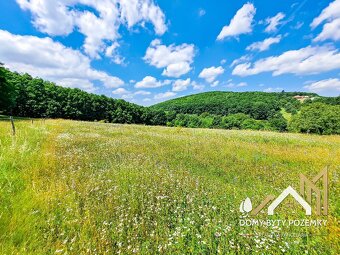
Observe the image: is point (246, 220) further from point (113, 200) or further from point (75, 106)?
point (75, 106)

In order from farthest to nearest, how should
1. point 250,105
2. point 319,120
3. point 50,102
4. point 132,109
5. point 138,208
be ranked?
point 250,105 < point 132,109 < point 50,102 < point 319,120 < point 138,208

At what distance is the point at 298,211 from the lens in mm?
3953

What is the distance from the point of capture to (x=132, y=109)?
302 ft

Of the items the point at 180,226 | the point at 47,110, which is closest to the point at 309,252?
the point at 180,226

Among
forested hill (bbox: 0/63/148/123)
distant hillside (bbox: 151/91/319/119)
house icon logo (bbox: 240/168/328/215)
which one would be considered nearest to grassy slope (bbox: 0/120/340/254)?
house icon logo (bbox: 240/168/328/215)

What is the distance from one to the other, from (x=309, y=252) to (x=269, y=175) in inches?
142

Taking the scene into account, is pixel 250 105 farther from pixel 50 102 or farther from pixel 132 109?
pixel 50 102

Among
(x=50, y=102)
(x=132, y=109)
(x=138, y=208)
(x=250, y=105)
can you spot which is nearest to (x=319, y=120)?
(x=138, y=208)

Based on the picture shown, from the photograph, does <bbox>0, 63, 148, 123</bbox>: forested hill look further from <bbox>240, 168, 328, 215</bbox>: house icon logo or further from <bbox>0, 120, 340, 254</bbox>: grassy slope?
<bbox>240, 168, 328, 215</bbox>: house icon logo

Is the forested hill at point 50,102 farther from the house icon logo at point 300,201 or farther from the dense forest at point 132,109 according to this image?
the house icon logo at point 300,201

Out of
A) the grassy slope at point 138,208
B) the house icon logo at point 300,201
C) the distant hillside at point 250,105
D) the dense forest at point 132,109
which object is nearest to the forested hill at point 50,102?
the dense forest at point 132,109

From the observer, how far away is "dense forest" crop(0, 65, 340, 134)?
4450 centimetres

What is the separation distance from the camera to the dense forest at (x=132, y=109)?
44.5 meters

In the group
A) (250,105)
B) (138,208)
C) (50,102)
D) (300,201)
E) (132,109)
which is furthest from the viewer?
(250,105)
